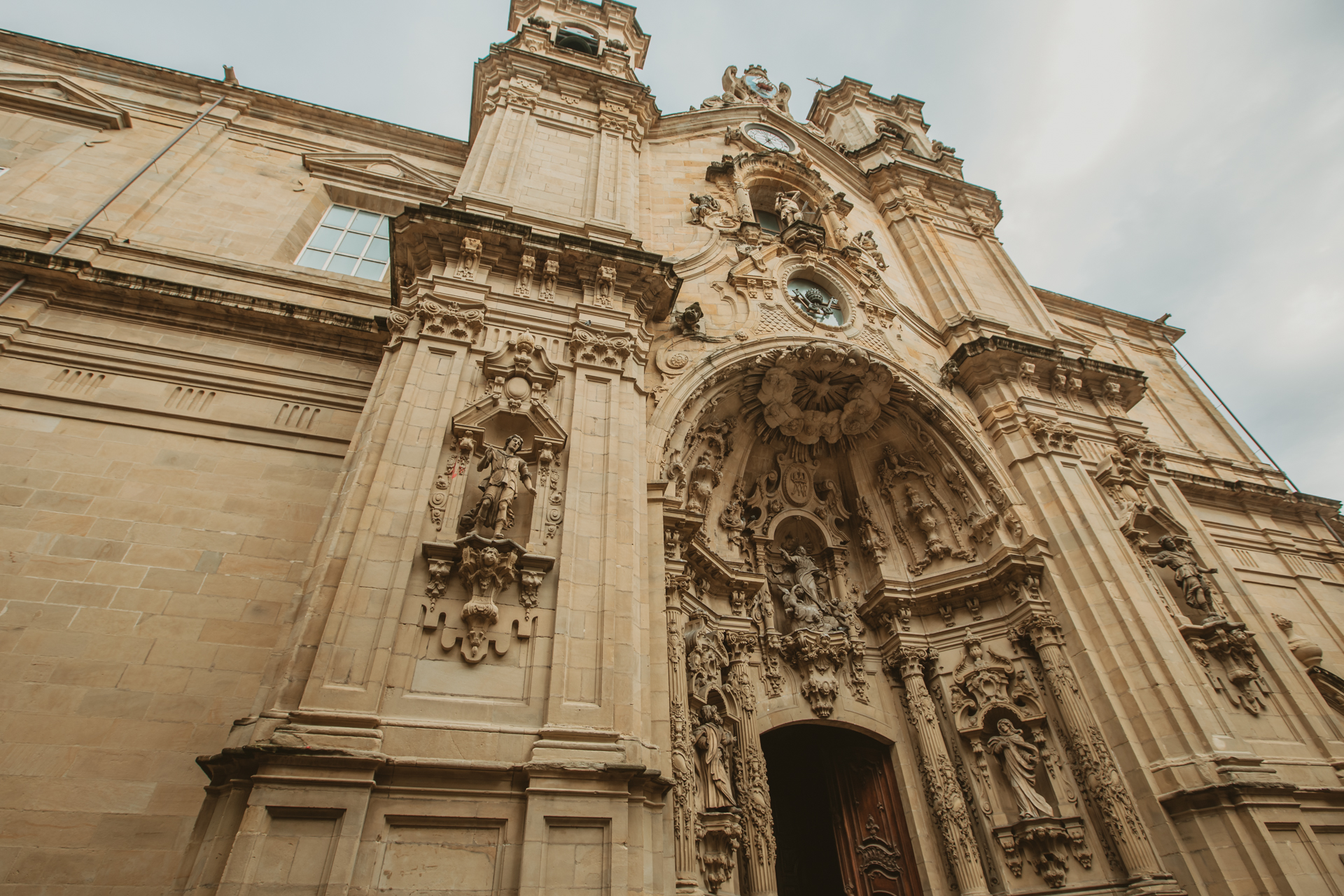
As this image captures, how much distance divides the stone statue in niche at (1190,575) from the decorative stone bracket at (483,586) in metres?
8.92

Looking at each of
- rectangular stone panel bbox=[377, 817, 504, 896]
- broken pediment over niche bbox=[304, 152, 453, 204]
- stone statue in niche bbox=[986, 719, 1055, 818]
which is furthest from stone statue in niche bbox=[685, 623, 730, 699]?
broken pediment over niche bbox=[304, 152, 453, 204]

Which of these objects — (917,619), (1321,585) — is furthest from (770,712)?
(1321,585)

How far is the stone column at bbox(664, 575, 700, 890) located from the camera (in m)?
6.46

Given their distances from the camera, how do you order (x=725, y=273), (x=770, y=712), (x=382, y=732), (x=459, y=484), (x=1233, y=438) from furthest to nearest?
(x=1233, y=438), (x=725, y=273), (x=770, y=712), (x=459, y=484), (x=382, y=732)

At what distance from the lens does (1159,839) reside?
7340 millimetres

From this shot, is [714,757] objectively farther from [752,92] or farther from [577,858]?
[752,92]

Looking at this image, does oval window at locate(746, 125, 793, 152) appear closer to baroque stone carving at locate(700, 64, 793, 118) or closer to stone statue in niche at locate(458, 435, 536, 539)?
baroque stone carving at locate(700, 64, 793, 118)

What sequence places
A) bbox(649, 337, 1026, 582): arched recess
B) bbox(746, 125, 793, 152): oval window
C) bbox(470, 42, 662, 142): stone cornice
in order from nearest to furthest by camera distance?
bbox(649, 337, 1026, 582): arched recess, bbox(470, 42, 662, 142): stone cornice, bbox(746, 125, 793, 152): oval window

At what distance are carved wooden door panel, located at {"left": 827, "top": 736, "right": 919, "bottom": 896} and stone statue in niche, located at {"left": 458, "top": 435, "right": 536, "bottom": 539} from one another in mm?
6596

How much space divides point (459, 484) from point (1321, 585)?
17.9 meters

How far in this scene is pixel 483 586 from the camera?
6.14 m

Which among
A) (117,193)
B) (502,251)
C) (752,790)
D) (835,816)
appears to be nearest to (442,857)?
(752,790)

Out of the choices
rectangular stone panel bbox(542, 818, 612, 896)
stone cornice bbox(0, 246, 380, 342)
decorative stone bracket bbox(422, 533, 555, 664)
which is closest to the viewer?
rectangular stone panel bbox(542, 818, 612, 896)

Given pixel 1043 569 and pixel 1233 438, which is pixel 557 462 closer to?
pixel 1043 569
